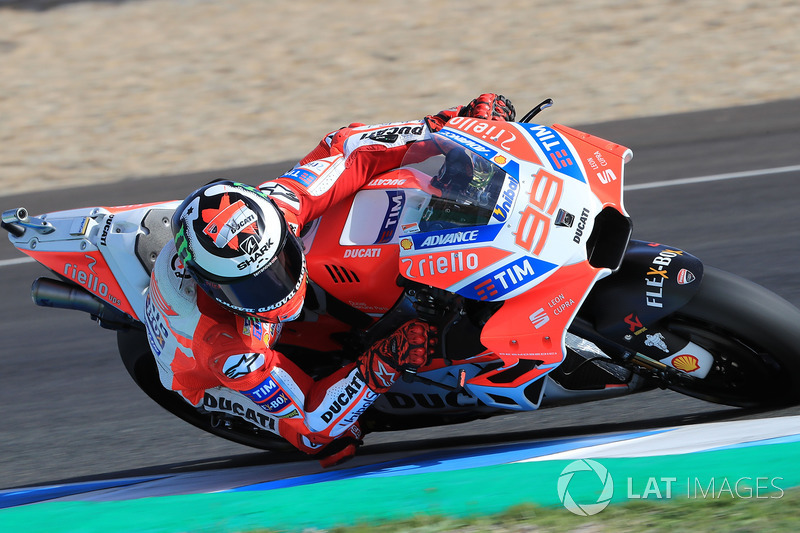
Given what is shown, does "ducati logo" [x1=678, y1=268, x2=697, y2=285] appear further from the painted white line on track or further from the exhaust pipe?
the painted white line on track

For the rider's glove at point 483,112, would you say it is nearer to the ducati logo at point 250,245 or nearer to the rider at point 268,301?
the rider at point 268,301

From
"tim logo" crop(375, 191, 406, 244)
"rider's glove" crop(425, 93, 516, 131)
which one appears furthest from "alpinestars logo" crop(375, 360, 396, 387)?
"rider's glove" crop(425, 93, 516, 131)

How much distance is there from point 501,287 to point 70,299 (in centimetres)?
200

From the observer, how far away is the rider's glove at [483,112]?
12.6 feet

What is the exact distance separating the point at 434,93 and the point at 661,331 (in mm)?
5886

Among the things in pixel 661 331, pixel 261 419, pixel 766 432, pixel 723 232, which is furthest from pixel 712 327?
pixel 723 232

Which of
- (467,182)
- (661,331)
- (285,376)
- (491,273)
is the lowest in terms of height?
(285,376)

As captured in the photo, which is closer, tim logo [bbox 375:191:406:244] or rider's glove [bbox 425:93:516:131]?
tim logo [bbox 375:191:406:244]

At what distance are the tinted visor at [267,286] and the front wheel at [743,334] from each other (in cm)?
140

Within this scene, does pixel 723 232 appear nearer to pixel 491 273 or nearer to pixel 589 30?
pixel 491 273

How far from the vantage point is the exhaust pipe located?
13.3 feet

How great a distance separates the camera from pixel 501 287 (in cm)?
319

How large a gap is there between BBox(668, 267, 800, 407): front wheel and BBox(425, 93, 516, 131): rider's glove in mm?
1061

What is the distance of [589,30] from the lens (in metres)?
9.63
